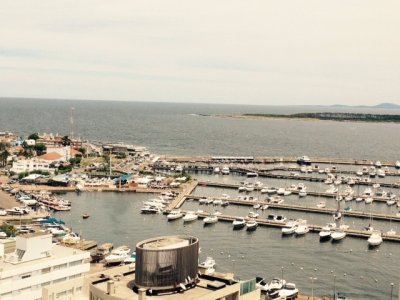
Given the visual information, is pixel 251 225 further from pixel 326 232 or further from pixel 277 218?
pixel 326 232

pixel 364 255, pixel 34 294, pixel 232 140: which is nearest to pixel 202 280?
pixel 34 294

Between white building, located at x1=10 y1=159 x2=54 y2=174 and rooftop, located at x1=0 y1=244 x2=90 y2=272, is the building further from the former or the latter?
white building, located at x1=10 y1=159 x2=54 y2=174

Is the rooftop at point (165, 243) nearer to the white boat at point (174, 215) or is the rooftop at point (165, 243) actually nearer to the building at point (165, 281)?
the building at point (165, 281)

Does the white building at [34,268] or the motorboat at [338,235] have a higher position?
the white building at [34,268]

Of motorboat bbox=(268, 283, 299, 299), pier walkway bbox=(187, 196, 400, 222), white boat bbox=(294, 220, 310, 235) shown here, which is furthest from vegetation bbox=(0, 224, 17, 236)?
pier walkway bbox=(187, 196, 400, 222)

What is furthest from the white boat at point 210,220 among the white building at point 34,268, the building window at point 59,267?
the building window at point 59,267

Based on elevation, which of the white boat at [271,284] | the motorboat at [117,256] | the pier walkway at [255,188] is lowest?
the white boat at [271,284]
